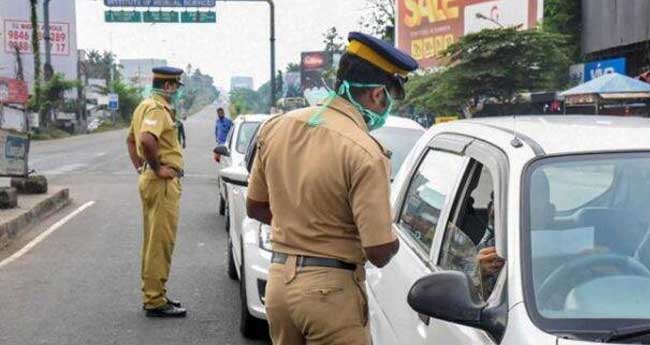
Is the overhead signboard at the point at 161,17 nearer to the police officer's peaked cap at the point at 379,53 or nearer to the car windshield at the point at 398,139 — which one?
the car windshield at the point at 398,139

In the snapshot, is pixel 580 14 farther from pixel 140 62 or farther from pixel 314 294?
pixel 140 62

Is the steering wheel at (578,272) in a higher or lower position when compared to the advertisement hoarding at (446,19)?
lower

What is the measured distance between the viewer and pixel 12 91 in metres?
13.0

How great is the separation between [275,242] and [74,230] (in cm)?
800

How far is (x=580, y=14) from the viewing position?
2033cm

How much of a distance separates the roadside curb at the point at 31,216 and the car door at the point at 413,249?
6.52 metres

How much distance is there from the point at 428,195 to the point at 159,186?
116 inches

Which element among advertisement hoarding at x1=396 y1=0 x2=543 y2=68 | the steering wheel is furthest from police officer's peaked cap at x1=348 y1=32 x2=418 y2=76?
advertisement hoarding at x1=396 y1=0 x2=543 y2=68

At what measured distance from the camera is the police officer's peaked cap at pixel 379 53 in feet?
8.81

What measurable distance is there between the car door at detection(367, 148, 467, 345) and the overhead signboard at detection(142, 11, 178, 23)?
2676 centimetres

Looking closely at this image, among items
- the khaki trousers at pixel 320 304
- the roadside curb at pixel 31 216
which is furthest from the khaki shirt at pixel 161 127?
the roadside curb at pixel 31 216

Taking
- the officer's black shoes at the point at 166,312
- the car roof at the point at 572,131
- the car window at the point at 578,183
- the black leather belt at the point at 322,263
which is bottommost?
the officer's black shoes at the point at 166,312

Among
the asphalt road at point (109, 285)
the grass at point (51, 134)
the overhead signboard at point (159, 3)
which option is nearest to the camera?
the asphalt road at point (109, 285)

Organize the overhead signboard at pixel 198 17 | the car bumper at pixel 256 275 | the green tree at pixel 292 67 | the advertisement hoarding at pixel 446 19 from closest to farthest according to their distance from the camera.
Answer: the car bumper at pixel 256 275
the advertisement hoarding at pixel 446 19
the overhead signboard at pixel 198 17
the green tree at pixel 292 67
